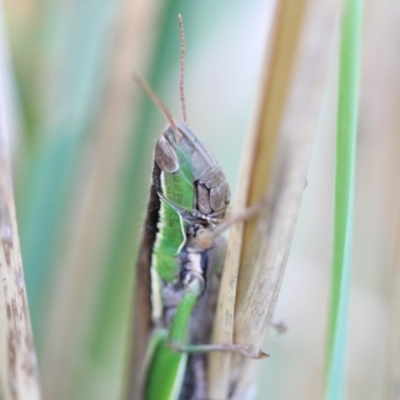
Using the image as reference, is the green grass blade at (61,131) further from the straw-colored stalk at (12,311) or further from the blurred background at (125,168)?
the straw-colored stalk at (12,311)

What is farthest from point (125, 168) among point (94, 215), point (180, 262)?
point (180, 262)

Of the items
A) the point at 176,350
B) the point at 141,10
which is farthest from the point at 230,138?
the point at 176,350

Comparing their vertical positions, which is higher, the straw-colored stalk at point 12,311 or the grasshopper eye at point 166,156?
the grasshopper eye at point 166,156

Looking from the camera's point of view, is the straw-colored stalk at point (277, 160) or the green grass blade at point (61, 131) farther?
the green grass blade at point (61, 131)

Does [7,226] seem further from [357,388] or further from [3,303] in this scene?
[357,388]

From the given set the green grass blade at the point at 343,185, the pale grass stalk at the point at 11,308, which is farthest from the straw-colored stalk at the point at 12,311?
the green grass blade at the point at 343,185

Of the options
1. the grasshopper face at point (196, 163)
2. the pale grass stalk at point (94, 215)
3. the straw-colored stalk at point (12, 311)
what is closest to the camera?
the straw-colored stalk at point (12, 311)

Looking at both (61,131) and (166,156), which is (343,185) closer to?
(166,156)
